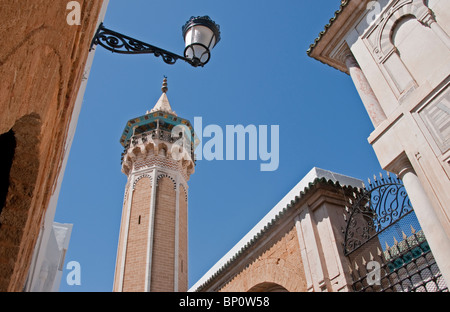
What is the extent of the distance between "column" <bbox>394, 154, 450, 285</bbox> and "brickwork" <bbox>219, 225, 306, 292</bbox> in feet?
7.89

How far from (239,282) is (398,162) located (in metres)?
4.47

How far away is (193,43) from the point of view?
3355 millimetres

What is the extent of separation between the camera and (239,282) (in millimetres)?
7305

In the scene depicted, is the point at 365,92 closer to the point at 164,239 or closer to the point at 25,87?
the point at 25,87

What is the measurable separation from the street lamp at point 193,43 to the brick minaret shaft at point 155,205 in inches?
423

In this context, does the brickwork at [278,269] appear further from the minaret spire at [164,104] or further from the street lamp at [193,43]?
the minaret spire at [164,104]

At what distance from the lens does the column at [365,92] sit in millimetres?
4791

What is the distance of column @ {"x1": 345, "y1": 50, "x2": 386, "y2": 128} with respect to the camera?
15.7 feet

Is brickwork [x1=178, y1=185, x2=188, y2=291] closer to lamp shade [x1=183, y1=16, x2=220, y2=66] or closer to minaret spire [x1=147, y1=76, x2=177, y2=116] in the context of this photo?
minaret spire [x1=147, y1=76, x2=177, y2=116]

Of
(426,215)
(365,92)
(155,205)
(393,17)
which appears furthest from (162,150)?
(426,215)

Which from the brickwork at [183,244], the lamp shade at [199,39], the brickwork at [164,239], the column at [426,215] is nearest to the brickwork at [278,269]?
the column at [426,215]

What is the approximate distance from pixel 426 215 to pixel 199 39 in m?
3.03

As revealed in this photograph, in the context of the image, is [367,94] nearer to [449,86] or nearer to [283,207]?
[449,86]
